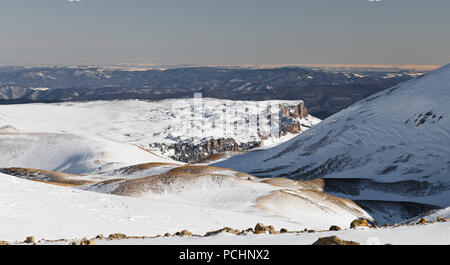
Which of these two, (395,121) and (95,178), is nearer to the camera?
(95,178)

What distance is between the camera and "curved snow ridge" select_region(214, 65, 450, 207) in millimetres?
94938

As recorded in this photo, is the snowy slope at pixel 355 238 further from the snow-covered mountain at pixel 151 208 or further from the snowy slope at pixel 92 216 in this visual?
the snow-covered mountain at pixel 151 208

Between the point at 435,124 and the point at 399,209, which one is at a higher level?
the point at 435,124

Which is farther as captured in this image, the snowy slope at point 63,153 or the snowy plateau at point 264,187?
the snowy slope at point 63,153

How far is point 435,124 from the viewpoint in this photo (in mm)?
107938

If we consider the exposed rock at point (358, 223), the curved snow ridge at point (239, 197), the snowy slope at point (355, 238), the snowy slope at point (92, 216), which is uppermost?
the snowy slope at point (355, 238)

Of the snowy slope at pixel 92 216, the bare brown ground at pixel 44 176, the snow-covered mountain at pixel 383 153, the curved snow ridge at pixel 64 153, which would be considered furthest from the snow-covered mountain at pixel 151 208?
the curved snow ridge at pixel 64 153

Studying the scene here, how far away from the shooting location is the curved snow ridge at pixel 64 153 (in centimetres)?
11555

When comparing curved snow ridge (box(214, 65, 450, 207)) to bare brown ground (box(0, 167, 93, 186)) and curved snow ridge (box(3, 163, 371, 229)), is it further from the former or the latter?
bare brown ground (box(0, 167, 93, 186))
